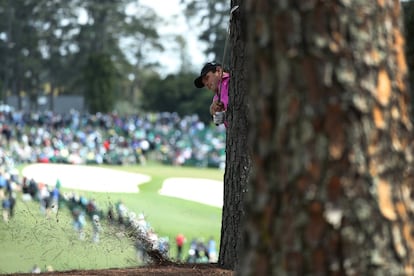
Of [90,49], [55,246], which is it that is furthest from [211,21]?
[55,246]

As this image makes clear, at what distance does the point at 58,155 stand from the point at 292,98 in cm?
2555

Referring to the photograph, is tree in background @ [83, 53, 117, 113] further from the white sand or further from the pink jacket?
the pink jacket

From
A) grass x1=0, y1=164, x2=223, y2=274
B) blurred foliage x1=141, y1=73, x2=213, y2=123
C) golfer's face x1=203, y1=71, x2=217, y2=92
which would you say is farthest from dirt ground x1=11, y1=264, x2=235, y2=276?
blurred foliage x1=141, y1=73, x2=213, y2=123

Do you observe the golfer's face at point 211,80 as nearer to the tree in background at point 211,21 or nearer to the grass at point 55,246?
the grass at point 55,246

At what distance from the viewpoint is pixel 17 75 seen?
49.5m

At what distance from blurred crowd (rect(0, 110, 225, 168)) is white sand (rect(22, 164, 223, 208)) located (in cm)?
405

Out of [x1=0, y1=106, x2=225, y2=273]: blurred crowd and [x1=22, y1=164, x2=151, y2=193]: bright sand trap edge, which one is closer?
[x1=22, y1=164, x2=151, y2=193]: bright sand trap edge

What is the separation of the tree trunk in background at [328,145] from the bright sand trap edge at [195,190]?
1618cm

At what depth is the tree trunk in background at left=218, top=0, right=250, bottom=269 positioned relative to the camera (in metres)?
5.54

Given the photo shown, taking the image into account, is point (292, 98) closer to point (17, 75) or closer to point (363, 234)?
point (363, 234)

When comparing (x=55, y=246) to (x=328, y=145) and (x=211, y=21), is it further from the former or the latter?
(x=211, y=21)

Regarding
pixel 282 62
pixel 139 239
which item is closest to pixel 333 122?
pixel 282 62

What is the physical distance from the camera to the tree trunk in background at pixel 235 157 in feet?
18.2

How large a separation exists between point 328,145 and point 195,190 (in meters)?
18.2
